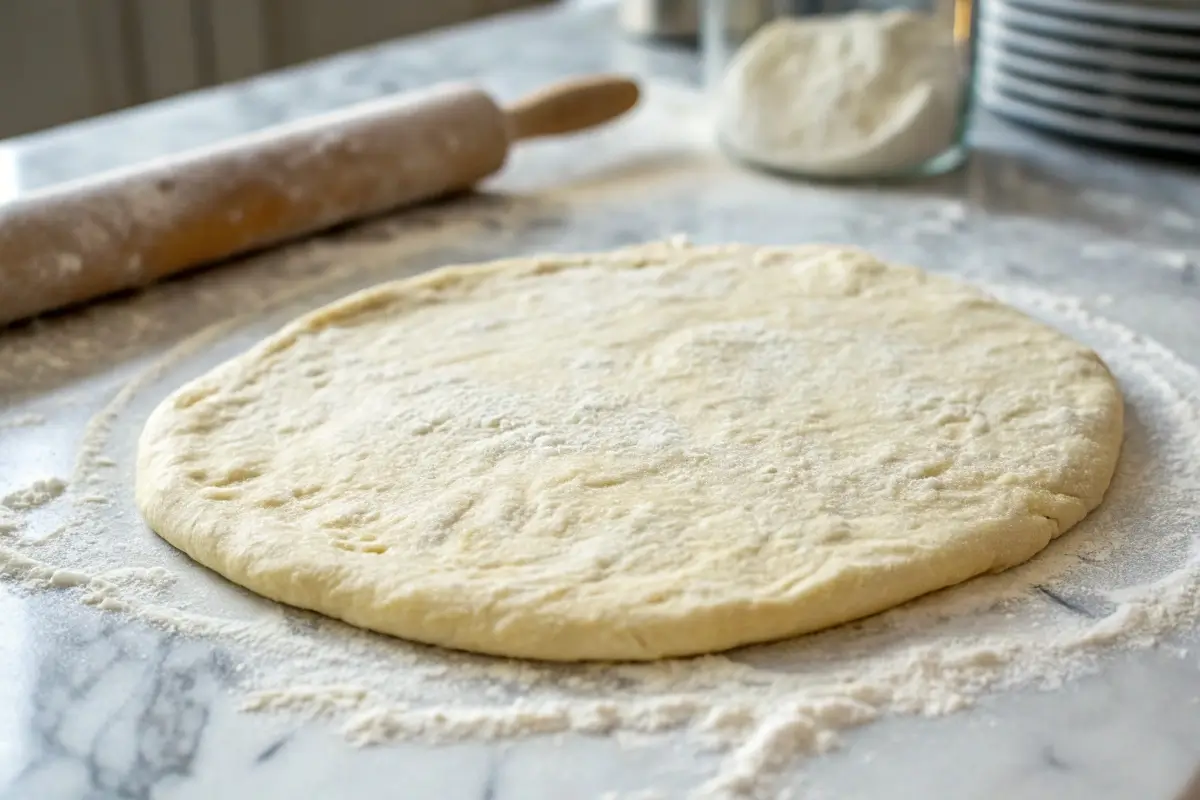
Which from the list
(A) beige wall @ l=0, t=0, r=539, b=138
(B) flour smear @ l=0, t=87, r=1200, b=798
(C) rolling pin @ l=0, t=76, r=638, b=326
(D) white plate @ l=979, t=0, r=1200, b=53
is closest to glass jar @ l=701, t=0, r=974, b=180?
(D) white plate @ l=979, t=0, r=1200, b=53

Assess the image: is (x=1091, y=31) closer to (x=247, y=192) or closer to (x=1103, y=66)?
(x=1103, y=66)

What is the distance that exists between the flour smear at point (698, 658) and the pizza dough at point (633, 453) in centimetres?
2

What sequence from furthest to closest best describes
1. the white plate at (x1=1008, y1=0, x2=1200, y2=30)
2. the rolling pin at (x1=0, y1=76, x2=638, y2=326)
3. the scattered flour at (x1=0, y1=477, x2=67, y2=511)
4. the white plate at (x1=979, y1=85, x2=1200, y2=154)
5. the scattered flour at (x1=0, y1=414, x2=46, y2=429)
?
1. the white plate at (x1=979, y1=85, x2=1200, y2=154)
2. the white plate at (x1=1008, y1=0, x2=1200, y2=30)
3. the rolling pin at (x1=0, y1=76, x2=638, y2=326)
4. the scattered flour at (x1=0, y1=414, x2=46, y2=429)
5. the scattered flour at (x1=0, y1=477, x2=67, y2=511)

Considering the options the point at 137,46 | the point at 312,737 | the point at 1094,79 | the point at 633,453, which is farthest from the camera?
the point at 137,46

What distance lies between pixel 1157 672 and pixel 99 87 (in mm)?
2467

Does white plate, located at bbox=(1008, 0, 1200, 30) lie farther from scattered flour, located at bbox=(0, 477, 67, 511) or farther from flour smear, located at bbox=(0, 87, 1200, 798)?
scattered flour, located at bbox=(0, 477, 67, 511)

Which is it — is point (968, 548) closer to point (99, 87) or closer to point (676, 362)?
point (676, 362)

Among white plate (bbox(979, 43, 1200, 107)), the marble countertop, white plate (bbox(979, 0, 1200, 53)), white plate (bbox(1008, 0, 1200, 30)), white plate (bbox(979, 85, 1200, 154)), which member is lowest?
the marble countertop

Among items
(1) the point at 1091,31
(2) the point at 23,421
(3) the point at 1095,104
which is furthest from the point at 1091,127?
(2) the point at 23,421

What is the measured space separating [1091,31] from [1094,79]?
0.08 metres

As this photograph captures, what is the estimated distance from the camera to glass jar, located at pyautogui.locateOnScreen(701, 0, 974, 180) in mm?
1812

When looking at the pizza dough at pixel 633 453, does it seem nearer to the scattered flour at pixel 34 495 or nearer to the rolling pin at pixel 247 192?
the scattered flour at pixel 34 495

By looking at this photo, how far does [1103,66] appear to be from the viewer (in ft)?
6.19

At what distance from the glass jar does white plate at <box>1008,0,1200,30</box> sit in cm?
18
